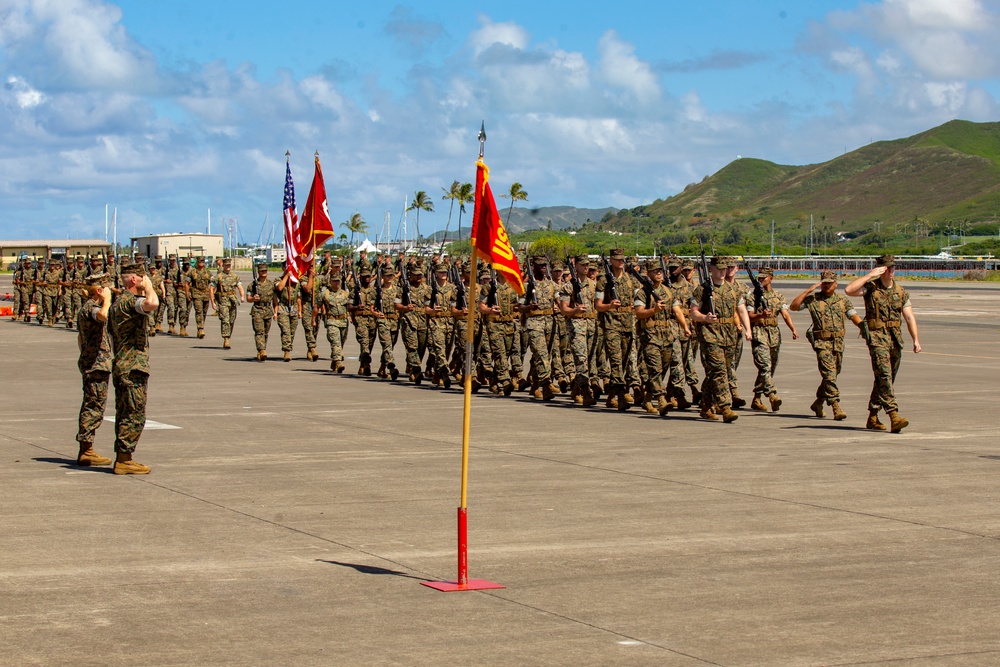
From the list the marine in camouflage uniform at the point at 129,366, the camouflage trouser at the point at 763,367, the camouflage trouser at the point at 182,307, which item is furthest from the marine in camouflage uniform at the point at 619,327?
the camouflage trouser at the point at 182,307

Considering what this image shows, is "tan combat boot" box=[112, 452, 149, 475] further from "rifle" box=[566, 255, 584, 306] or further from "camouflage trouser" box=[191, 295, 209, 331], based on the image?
"camouflage trouser" box=[191, 295, 209, 331]

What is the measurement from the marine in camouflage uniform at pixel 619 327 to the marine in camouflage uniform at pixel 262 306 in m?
10.9

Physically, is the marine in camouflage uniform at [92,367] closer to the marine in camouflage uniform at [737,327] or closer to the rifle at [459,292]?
the marine in camouflage uniform at [737,327]

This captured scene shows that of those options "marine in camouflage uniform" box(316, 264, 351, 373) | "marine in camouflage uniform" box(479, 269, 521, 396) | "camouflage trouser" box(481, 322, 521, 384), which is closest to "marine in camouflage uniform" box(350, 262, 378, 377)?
"marine in camouflage uniform" box(316, 264, 351, 373)

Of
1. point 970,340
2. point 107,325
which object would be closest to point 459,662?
point 107,325

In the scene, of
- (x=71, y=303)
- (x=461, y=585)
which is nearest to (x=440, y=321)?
(x=461, y=585)

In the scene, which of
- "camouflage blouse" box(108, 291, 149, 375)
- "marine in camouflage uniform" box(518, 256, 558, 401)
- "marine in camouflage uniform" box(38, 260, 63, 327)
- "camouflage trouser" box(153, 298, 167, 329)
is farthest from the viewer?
"marine in camouflage uniform" box(38, 260, 63, 327)

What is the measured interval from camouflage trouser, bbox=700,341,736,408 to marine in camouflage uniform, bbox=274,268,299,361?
40.8 feet

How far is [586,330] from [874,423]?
4.96m

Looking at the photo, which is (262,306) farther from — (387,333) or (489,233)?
(489,233)

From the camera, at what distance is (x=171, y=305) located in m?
38.9

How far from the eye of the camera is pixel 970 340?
3519 cm

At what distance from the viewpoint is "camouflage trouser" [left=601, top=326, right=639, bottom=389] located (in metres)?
18.6

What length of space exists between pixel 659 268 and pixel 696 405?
6.99 feet
